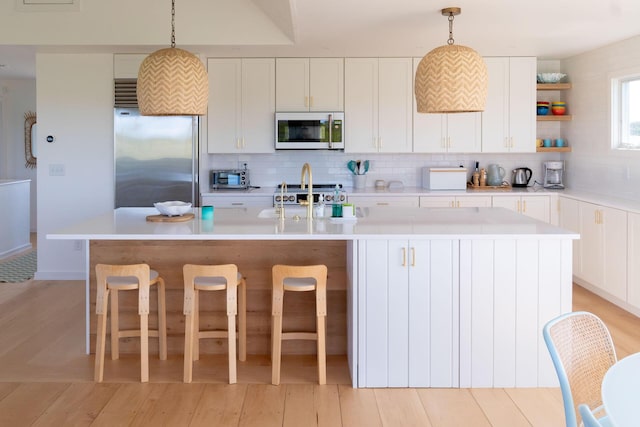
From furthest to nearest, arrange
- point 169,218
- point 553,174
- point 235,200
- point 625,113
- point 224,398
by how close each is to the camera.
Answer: point 553,174 → point 235,200 → point 625,113 → point 169,218 → point 224,398

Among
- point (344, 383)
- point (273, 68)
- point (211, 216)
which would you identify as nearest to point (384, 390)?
point (344, 383)

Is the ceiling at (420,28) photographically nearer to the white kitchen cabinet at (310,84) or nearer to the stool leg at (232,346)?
the white kitchen cabinet at (310,84)

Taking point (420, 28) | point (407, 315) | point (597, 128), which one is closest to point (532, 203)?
point (597, 128)

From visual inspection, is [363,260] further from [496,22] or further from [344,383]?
[496,22]

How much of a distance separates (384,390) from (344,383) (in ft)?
0.78

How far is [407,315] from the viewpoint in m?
3.68

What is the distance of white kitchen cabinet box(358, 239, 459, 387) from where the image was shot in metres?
3.65

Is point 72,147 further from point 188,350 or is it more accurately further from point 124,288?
point 188,350

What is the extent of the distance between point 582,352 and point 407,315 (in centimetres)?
168

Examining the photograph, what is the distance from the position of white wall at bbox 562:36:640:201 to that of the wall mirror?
7.81 meters

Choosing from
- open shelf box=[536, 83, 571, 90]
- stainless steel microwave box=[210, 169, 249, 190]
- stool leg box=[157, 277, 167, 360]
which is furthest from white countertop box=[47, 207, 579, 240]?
open shelf box=[536, 83, 571, 90]

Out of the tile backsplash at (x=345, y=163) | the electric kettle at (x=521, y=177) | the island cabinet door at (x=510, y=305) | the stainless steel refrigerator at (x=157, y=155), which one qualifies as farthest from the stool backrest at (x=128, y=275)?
the electric kettle at (x=521, y=177)

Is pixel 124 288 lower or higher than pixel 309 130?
lower

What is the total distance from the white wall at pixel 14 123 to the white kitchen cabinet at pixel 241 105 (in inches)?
189
